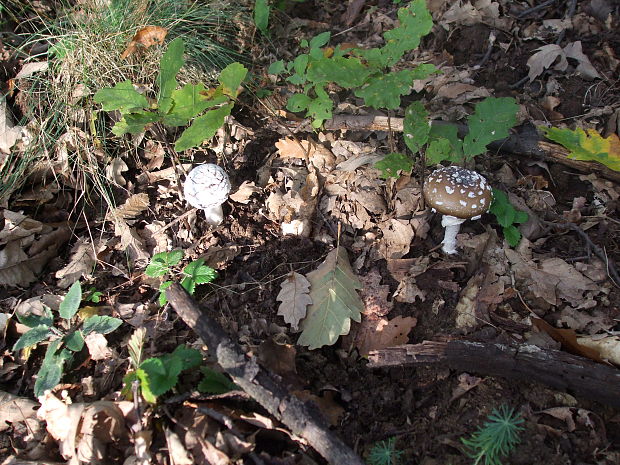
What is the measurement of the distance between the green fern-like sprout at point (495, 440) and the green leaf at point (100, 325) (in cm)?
212

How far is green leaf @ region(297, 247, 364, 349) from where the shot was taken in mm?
2924

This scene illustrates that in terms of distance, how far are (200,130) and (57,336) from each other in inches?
64.3

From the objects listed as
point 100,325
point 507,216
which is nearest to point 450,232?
point 507,216

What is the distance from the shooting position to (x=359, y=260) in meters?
3.33

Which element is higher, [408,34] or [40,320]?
[408,34]

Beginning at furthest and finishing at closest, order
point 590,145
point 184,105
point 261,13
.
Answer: point 261,13 → point 590,145 → point 184,105

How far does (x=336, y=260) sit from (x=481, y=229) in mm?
1164

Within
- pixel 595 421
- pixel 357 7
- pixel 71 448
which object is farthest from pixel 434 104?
pixel 71 448

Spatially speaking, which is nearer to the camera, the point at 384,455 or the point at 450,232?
the point at 384,455

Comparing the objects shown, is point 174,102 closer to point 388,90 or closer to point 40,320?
point 388,90

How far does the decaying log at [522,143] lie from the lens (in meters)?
3.60

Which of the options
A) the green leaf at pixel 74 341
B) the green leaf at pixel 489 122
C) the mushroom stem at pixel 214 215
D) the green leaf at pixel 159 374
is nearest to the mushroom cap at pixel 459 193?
the green leaf at pixel 489 122

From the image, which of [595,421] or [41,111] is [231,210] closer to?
[41,111]

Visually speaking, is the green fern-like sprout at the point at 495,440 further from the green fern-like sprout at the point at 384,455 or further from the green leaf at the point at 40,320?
the green leaf at the point at 40,320
